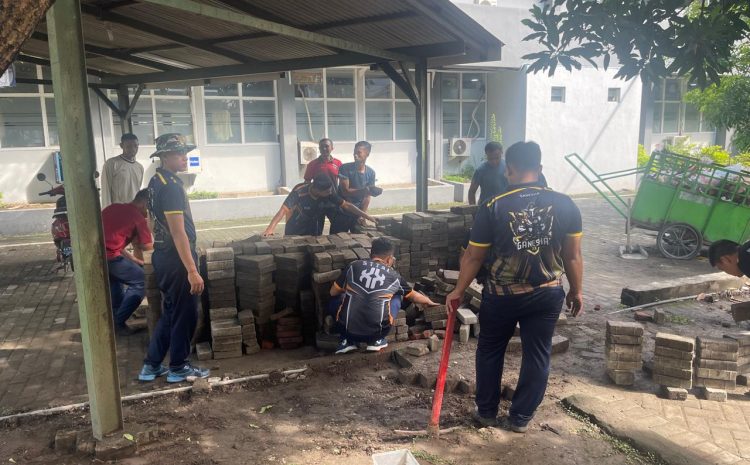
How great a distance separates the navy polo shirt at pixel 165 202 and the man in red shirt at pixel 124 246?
1.22 meters

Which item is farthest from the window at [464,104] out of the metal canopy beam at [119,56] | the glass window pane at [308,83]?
the metal canopy beam at [119,56]

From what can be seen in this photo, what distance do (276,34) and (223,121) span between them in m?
9.07

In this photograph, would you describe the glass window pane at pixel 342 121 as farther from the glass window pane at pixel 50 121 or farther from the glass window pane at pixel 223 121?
the glass window pane at pixel 50 121

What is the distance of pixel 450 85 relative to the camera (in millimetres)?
17656

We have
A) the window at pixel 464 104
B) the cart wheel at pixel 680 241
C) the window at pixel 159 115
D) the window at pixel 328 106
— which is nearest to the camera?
the cart wheel at pixel 680 241

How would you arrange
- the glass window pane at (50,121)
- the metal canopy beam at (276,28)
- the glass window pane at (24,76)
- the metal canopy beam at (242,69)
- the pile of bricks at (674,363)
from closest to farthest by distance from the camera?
the metal canopy beam at (276,28) < the pile of bricks at (674,363) < the metal canopy beam at (242,69) < the glass window pane at (24,76) < the glass window pane at (50,121)

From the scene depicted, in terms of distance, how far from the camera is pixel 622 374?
4695 mm

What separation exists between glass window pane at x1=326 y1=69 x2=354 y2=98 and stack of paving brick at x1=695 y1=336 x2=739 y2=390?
42.7 ft

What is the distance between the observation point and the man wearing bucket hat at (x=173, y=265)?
4406 millimetres

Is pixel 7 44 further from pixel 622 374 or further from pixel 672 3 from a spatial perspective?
pixel 622 374

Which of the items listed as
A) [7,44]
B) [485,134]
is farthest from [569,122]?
[7,44]

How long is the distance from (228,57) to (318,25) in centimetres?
214

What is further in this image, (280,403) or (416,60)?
(416,60)

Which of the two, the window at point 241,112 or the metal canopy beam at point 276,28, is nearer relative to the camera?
the metal canopy beam at point 276,28
